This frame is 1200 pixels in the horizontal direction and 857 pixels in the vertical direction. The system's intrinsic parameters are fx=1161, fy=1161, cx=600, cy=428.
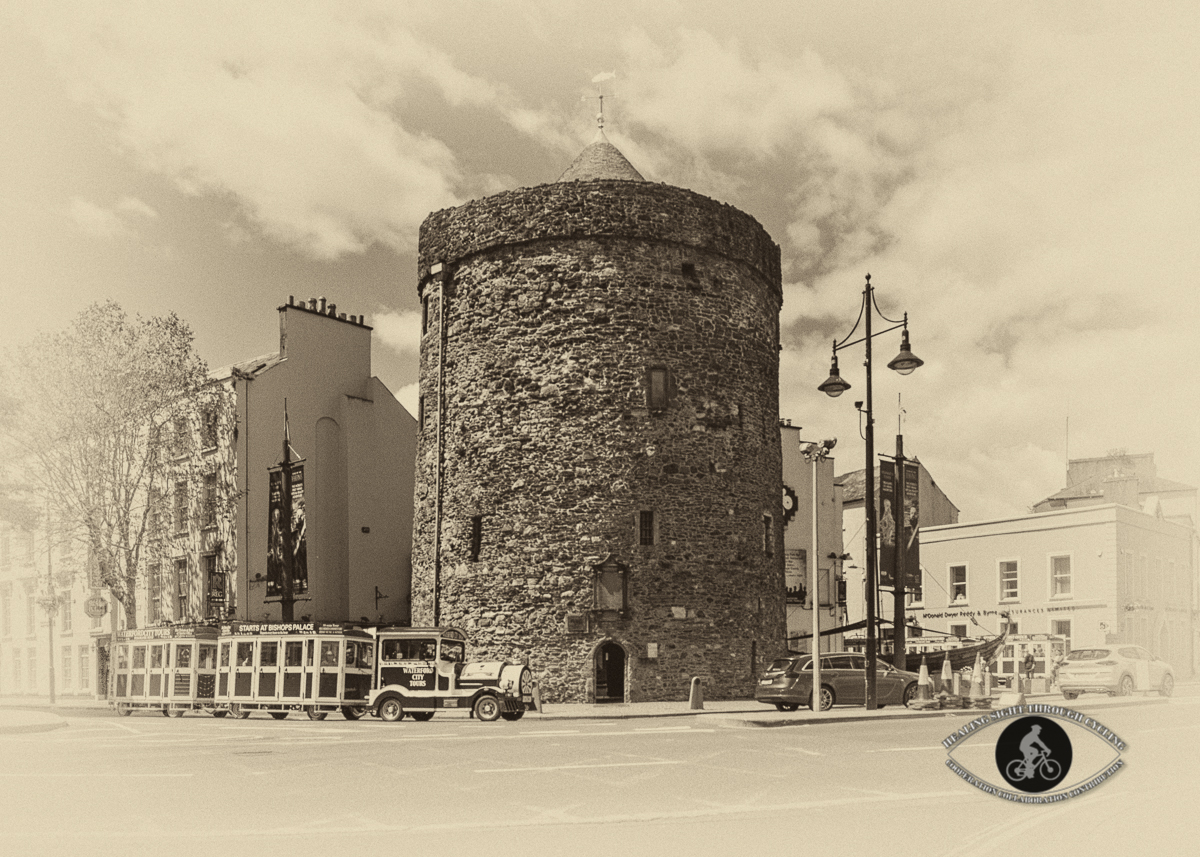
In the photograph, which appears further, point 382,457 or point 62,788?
point 382,457

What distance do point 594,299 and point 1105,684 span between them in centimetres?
1890

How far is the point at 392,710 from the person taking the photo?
1001 inches

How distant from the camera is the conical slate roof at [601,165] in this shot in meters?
36.3

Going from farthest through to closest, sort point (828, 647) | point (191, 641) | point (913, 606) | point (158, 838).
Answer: point (828, 647)
point (913, 606)
point (191, 641)
point (158, 838)

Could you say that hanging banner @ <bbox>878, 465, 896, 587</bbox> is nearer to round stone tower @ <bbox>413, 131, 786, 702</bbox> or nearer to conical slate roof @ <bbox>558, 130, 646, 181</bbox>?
round stone tower @ <bbox>413, 131, 786, 702</bbox>

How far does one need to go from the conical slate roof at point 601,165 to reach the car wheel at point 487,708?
56.5 feet

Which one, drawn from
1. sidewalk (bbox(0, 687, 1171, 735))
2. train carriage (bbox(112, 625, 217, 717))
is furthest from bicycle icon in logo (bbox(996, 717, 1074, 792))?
train carriage (bbox(112, 625, 217, 717))

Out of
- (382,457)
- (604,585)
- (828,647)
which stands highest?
(382,457)

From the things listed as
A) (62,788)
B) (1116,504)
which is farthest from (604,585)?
(62,788)

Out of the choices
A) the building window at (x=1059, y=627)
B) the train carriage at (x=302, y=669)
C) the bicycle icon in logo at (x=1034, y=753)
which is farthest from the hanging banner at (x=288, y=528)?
the bicycle icon in logo at (x=1034, y=753)

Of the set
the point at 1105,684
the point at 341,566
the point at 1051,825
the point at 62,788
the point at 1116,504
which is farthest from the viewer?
the point at 341,566

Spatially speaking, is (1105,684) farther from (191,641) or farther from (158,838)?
(191,641)

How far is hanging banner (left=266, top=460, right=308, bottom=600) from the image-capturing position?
32250mm

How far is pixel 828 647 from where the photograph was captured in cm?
4984
